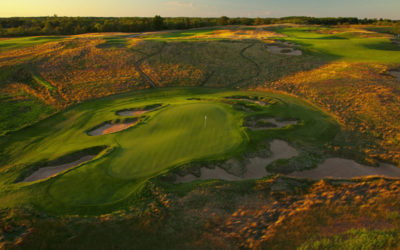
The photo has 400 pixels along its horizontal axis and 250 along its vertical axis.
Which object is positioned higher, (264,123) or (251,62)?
(251,62)

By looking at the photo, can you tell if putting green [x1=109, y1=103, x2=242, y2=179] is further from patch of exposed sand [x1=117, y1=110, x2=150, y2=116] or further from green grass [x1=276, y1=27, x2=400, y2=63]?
green grass [x1=276, y1=27, x2=400, y2=63]

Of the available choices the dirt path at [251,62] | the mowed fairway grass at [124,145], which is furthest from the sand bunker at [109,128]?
the dirt path at [251,62]

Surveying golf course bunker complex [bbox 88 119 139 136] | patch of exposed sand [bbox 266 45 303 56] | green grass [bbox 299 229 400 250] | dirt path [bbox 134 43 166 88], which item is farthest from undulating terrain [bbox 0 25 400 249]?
patch of exposed sand [bbox 266 45 303 56]

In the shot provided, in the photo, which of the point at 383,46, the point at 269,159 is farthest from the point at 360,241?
the point at 383,46

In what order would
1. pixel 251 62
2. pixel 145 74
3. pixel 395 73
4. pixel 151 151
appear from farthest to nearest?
1. pixel 251 62
2. pixel 145 74
3. pixel 395 73
4. pixel 151 151

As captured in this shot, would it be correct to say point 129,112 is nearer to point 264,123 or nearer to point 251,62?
point 264,123

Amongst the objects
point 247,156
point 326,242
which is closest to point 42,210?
point 247,156

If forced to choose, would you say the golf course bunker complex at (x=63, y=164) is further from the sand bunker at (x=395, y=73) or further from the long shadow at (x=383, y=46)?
the long shadow at (x=383, y=46)
